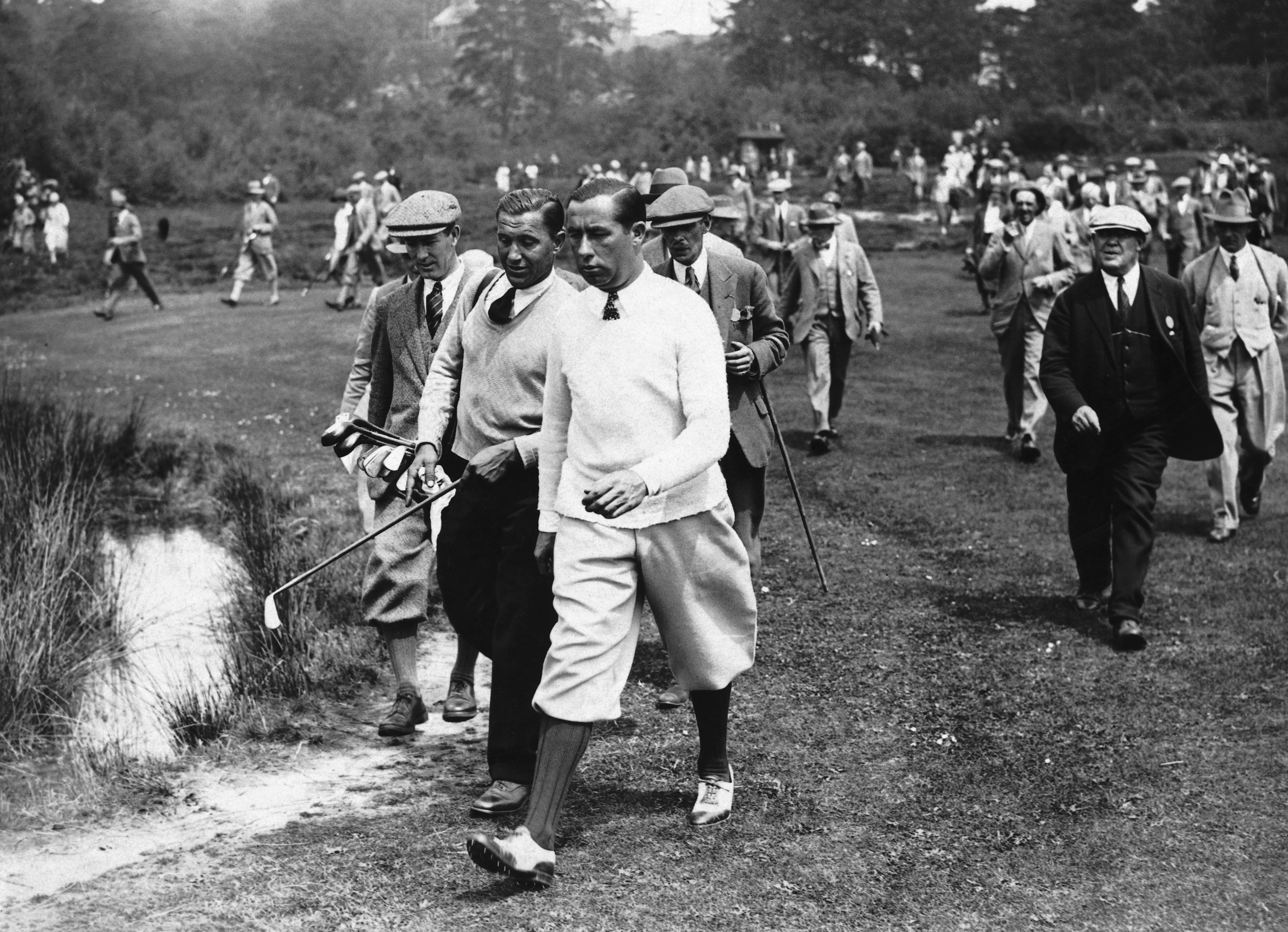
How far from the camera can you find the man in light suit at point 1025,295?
39.9 feet

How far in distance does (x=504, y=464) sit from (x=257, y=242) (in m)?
19.1

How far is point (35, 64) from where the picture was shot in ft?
139

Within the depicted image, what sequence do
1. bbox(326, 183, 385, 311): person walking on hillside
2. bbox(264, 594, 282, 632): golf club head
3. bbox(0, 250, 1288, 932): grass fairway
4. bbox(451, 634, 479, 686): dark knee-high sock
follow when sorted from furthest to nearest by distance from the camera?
bbox(326, 183, 385, 311): person walking on hillside
bbox(451, 634, 479, 686): dark knee-high sock
bbox(264, 594, 282, 632): golf club head
bbox(0, 250, 1288, 932): grass fairway

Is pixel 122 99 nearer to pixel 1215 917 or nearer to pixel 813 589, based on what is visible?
pixel 813 589

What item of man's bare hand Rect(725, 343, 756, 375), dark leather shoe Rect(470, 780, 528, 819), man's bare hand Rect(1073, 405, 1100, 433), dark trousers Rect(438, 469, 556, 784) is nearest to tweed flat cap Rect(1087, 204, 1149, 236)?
man's bare hand Rect(1073, 405, 1100, 433)

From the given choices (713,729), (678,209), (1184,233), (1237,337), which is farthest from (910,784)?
(1184,233)

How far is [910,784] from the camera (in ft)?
18.1

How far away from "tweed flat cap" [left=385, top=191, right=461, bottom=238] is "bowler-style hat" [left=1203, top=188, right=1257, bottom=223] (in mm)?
5405

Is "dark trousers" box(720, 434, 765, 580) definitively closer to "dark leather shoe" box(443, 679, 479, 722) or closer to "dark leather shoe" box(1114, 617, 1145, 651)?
"dark leather shoe" box(443, 679, 479, 722)

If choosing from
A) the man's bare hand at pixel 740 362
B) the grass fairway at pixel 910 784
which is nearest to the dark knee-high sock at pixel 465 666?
the grass fairway at pixel 910 784

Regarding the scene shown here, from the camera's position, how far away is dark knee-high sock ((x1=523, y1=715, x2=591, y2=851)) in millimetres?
4523

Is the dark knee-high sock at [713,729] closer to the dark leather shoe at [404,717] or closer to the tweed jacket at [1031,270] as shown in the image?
the dark leather shoe at [404,717]

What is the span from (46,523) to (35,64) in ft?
123

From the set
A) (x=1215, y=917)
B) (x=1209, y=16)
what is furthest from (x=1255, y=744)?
(x=1209, y=16)
